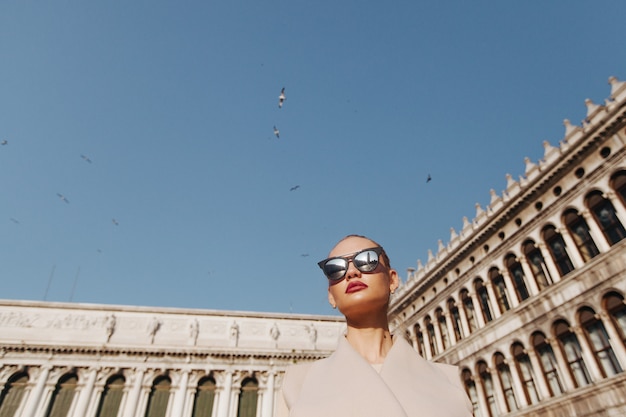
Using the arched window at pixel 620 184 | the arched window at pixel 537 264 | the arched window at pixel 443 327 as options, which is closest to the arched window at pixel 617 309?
the arched window at pixel 537 264

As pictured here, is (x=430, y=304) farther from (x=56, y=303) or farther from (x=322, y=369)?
(x=56, y=303)

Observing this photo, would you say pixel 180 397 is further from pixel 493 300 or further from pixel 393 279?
pixel 393 279

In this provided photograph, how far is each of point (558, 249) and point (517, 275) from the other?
7.21 ft

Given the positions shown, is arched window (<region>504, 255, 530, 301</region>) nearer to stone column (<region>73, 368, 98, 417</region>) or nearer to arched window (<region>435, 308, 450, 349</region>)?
arched window (<region>435, 308, 450, 349</region>)

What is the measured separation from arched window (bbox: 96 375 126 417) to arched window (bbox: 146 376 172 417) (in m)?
1.71

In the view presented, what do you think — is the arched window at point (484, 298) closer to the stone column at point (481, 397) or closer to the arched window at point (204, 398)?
the stone column at point (481, 397)

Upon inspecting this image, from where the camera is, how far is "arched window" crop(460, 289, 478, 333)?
1867 centimetres

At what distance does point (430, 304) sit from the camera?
21.7m

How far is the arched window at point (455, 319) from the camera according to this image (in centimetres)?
1948

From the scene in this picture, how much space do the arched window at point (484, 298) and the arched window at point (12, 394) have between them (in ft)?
83.1

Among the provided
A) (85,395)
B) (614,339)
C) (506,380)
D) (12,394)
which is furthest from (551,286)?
(12,394)

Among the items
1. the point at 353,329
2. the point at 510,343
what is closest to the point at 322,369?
the point at 353,329

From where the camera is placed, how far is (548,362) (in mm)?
14703

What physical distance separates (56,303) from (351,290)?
2903 cm
